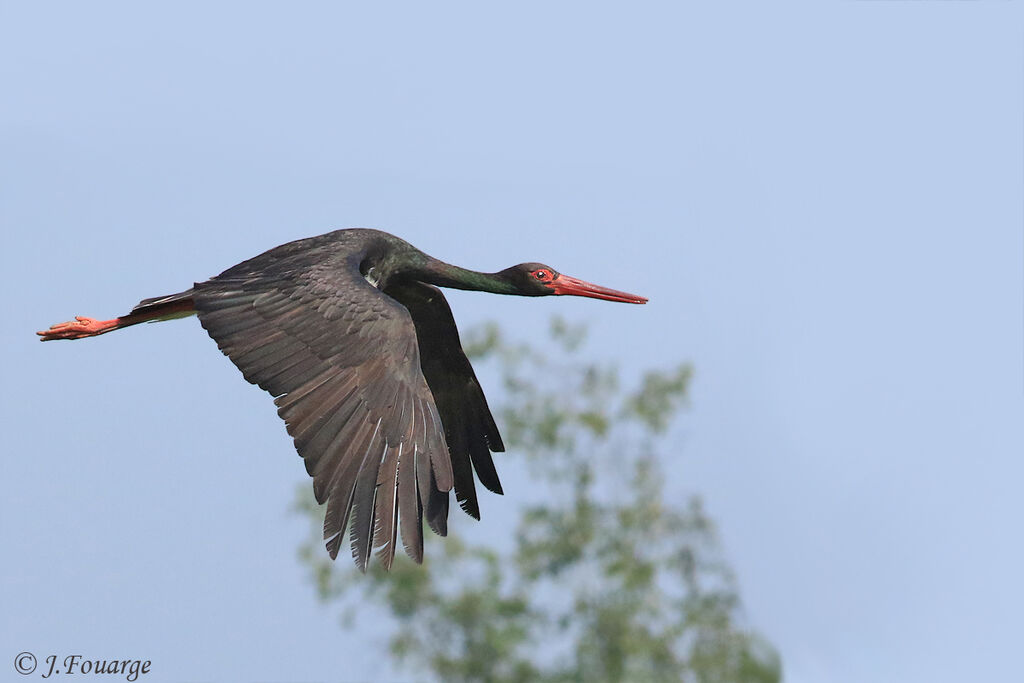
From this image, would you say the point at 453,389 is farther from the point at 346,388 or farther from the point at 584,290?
the point at 346,388

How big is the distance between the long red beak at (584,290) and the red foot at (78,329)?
271 cm

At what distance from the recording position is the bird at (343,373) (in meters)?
7.55

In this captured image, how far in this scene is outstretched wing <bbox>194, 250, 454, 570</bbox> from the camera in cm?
755

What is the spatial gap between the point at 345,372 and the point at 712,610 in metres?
13.1

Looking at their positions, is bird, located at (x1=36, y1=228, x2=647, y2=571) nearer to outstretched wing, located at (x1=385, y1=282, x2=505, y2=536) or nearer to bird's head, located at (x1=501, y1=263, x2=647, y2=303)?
outstretched wing, located at (x1=385, y1=282, x2=505, y2=536)

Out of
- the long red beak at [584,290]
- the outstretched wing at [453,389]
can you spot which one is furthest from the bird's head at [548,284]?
the outstretched wing at [453,389]

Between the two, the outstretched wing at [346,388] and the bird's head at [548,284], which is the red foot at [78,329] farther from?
the bird's head at [548,284]

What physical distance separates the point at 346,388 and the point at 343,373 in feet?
0.30

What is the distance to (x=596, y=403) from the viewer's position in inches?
839

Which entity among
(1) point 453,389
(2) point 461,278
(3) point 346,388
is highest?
(2) point 461,278


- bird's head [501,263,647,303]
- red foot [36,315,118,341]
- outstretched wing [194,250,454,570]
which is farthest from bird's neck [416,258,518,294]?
red foot [36,315,118,341]

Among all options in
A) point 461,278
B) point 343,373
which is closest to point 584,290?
point 461,278

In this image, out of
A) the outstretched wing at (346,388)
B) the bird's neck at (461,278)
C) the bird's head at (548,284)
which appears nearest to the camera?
the outstretched wing at (346,388)

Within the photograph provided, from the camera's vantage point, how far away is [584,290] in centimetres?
1022
